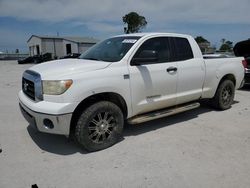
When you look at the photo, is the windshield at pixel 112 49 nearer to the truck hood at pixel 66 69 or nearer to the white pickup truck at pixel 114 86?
the white pickup truck at pixel 114 86

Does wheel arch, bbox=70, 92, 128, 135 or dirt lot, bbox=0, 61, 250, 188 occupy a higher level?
wheel arch, bbox=70, 92, 128, 135

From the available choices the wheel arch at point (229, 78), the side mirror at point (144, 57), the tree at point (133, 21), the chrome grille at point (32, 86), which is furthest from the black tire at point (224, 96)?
the tree at point (133, 21)


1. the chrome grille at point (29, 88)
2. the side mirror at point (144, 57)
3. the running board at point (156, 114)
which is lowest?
the running board at point (156, 114)

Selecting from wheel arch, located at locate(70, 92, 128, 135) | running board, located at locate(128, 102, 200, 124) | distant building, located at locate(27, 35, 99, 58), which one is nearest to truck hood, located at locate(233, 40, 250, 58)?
running board, located at locate(128, 102, 200, 124)

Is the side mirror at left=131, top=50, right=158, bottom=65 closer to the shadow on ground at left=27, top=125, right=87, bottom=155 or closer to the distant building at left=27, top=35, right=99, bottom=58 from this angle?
the shadow on ground at left=27, top=125, right=87, bottom=155

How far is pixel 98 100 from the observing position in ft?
13.9

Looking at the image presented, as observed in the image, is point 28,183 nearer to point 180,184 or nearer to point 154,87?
point 180,184

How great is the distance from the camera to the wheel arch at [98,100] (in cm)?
404

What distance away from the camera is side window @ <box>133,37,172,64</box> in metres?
4.58

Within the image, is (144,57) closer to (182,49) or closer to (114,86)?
(114,86)

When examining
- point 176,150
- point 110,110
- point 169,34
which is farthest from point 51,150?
point 169,34

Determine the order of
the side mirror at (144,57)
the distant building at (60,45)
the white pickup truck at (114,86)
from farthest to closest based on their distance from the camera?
the distant building at (60,45), the side mirror at (144,57), the white pickup truck at (114,86)

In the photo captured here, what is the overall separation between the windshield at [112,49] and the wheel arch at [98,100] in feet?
2.11

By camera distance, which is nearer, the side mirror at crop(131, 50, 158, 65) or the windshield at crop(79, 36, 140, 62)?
the side mirror at crop(131, 50, 158, 65)
